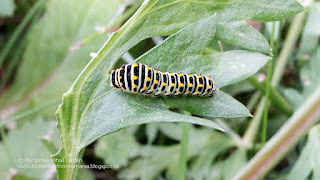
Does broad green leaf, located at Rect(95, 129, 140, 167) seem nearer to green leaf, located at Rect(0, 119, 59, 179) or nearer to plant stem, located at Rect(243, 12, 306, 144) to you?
green leaf, located at Rect(0, 119, 59, 179)

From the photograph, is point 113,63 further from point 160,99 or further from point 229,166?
point 229,166

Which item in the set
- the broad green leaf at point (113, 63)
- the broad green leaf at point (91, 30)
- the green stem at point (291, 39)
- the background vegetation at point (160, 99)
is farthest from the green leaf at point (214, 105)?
the green stem at point (291, 39)

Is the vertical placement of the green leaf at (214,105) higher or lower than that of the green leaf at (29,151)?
higher

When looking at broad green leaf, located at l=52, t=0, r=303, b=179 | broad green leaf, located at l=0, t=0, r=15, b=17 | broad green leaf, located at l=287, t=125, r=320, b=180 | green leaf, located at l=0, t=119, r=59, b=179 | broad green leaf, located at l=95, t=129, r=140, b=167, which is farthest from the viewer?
broad green leaf, located at l=0, t=0, r=15, b=17

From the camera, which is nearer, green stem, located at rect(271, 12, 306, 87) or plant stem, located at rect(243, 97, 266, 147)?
plant stem, located at rect(243, 97, 266, 147)

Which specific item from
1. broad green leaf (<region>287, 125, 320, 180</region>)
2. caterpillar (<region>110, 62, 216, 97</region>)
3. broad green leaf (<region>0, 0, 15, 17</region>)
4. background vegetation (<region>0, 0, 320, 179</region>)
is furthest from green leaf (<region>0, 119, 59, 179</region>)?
broad green leaf (<region>287, 125, 320, 180</region>)

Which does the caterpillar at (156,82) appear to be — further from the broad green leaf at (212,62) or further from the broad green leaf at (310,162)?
the broad green leaf at (310,162)

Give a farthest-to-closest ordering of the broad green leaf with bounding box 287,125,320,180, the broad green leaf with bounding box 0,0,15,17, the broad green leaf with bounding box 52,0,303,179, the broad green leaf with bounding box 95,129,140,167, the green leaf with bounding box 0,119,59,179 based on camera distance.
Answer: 1. the broad green leaf with bounding box 0,0,15,17
2. the broad green leaf with bounding box 95,129,140,167
3. the green leaf with bounding box 0,119,59,179
4. the broad green leaf with bounding box 287,125,320,180
5. the broad green leaf with bounding box 52,0,303,179
